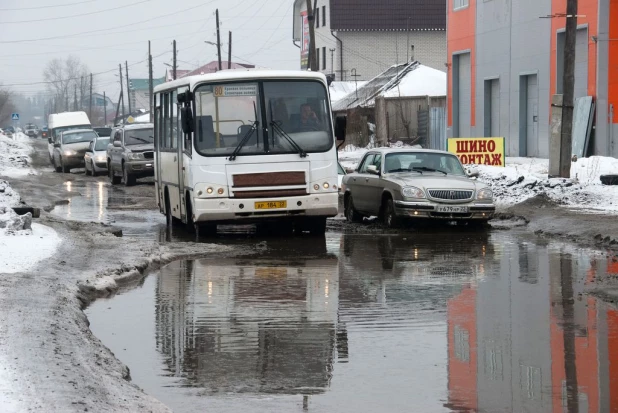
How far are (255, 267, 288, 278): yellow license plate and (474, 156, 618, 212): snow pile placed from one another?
30.2 feet

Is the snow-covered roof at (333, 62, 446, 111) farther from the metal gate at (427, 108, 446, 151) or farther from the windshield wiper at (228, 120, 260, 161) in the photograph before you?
the windshield wiper at (228, 120, 260, 161)

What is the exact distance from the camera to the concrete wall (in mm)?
35531

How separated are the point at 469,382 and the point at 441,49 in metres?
72.7

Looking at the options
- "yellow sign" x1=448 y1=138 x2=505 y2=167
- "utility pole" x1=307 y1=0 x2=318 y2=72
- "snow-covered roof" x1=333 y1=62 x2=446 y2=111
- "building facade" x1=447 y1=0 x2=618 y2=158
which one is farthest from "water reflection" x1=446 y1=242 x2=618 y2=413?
"snow-covered roof" x1=333 y1=62 x2=446 y2=111

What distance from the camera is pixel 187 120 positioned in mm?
17031

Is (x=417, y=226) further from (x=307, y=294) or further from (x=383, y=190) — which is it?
(x=307, y=294)

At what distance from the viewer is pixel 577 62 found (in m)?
32.8

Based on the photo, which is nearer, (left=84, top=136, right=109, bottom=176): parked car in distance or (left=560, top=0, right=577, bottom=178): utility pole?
(left=560, top=0, right=577, bottom=178): utility pole

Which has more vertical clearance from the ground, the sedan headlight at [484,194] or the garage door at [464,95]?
the garage door at [464,95]

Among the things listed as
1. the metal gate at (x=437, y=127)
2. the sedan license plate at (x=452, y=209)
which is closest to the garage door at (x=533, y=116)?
the metal gate at (x=437, y=127)

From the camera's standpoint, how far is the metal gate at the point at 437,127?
48.5m

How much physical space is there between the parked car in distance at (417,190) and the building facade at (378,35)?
55.9 meters

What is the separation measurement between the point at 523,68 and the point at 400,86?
73.0 feet

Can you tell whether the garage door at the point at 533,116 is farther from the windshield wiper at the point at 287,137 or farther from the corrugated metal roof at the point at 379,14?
the corrugated metal roof at the point at 379,14
